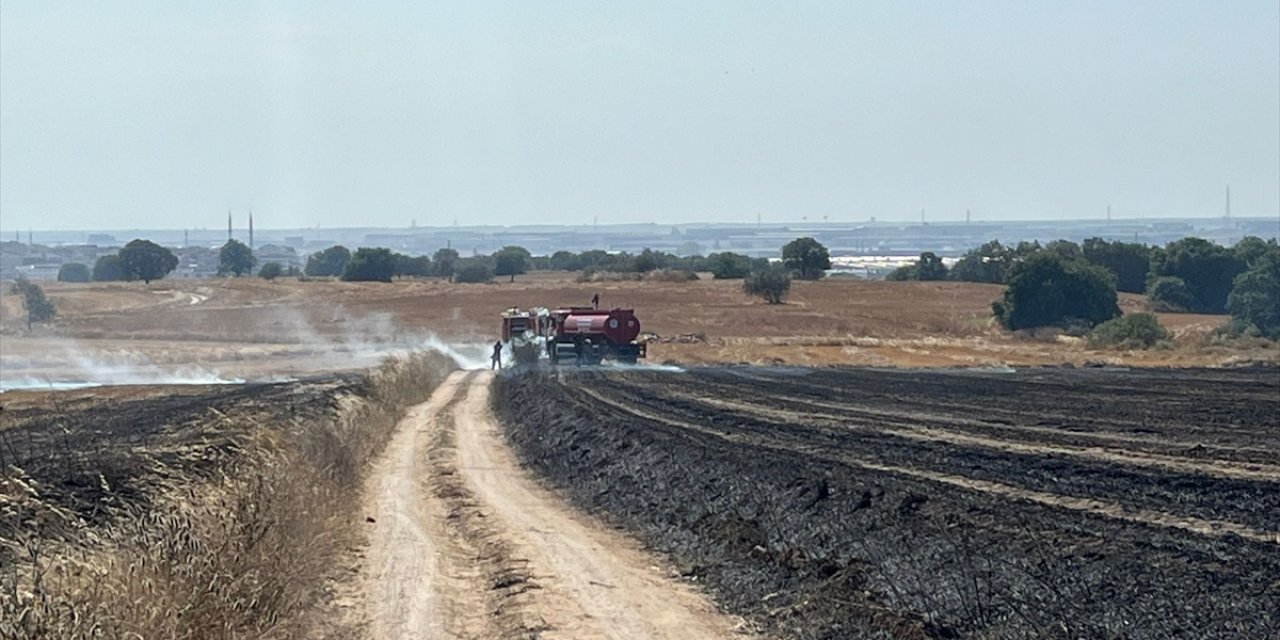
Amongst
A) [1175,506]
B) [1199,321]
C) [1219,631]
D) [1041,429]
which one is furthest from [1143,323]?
[1219,631]

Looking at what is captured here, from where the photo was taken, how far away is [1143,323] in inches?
2992

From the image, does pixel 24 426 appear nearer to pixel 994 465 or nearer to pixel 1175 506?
pixel 994 465

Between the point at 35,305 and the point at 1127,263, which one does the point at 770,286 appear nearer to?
the point at 1127,263

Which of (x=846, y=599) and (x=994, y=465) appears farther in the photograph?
(x=994, y=465)

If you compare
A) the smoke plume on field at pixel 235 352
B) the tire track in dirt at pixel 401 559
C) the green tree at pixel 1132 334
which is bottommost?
the smoke plume on field at pixel 235 352

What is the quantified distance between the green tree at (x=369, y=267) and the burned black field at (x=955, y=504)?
385 feet

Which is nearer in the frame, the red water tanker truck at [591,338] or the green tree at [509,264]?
the red water tanker truck at [591,338]

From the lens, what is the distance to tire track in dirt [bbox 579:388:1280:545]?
52.3 feet

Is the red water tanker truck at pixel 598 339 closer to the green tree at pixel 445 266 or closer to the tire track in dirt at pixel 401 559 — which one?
the tire track in dirt at pixel 401 559

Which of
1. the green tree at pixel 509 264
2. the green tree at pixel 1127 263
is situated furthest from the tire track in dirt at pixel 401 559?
the green tree at pixel 509 264

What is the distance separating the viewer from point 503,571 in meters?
17.8

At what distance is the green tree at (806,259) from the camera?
142 m

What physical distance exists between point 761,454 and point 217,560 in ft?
43.2

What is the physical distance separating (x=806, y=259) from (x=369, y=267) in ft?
138
